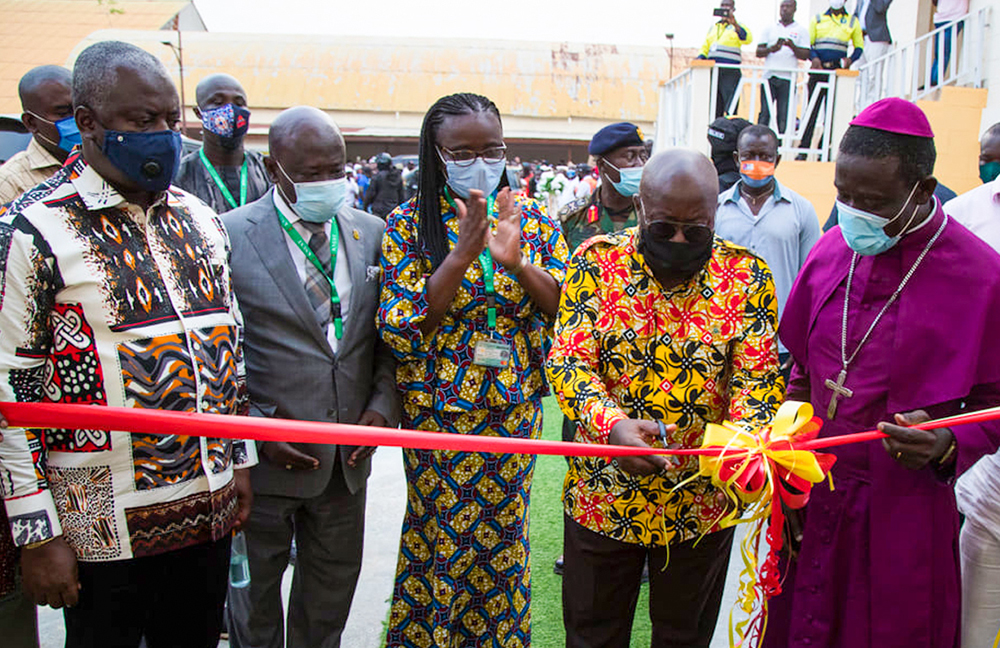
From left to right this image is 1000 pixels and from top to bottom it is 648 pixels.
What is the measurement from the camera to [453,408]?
2.71m

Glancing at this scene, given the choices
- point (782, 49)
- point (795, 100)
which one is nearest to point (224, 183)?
point (795, 100)

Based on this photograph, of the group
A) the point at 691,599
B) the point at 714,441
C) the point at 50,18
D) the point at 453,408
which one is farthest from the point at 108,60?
the point at 50,18

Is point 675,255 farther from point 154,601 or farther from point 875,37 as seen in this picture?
point 875,37

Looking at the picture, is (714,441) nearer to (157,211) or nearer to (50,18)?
(157,211)

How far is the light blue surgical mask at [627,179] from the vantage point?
4.36 m

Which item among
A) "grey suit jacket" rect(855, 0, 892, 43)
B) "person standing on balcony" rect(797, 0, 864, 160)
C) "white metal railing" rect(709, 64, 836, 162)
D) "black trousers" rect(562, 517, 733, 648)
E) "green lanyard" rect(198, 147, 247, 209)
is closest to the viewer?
"black trousers" rect(562, 517, 733, 648)

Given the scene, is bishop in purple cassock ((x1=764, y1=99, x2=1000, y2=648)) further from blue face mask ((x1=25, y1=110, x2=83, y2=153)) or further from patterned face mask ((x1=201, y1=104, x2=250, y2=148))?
patterned face mask ((x1=201, y1=104, x2=250, y2=148))

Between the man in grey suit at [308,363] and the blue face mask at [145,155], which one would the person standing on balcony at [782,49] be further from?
the blue face mask at [145,155]

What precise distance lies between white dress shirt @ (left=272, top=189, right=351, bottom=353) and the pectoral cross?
170cm

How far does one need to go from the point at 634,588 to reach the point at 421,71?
4001cm

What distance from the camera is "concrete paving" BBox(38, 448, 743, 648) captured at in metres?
3.47

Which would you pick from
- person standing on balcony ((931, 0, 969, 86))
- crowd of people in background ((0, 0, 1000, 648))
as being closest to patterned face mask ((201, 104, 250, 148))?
crowd of people in background ((0, 0, 1000, 648))

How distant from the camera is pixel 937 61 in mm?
9617

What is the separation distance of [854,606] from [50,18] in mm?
50418
